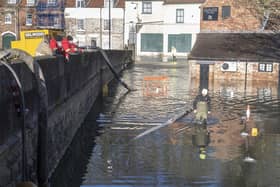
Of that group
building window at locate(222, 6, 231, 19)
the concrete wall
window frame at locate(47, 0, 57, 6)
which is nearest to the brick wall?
building window at locate(222, 6, 231, 19)

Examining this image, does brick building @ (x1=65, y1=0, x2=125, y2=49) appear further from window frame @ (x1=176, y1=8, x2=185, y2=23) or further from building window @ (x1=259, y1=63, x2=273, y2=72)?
building window @ (x1=259, y1=63, x2=273, y2=72)

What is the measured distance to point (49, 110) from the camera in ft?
45.3

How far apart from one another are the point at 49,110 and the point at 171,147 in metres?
5.66

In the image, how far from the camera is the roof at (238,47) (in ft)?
146

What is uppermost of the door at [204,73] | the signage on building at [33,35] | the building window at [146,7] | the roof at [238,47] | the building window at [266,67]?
the building window at [146,7]

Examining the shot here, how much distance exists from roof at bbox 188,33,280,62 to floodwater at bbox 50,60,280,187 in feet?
44.7

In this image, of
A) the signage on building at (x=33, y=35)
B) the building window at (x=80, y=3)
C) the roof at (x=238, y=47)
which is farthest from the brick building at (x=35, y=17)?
the signage on building at (x=33, y=35)

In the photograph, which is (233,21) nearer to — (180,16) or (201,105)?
(180,16)

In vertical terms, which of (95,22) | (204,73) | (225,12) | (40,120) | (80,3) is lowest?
(204,73)

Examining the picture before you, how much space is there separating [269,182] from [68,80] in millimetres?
8480

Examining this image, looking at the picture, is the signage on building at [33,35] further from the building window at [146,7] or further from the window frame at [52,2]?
the window frame at [52,2]

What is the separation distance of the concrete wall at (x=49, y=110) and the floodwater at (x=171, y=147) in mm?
796

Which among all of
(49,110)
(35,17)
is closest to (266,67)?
(49,110)

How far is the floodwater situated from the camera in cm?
1402
